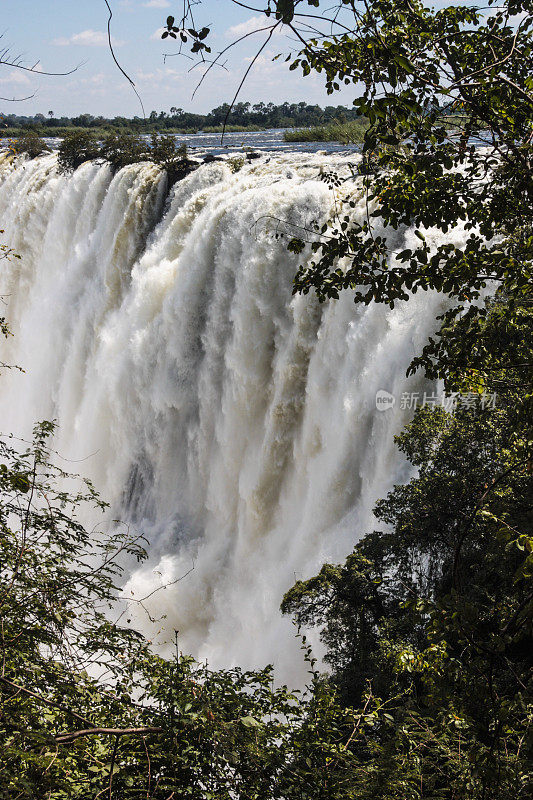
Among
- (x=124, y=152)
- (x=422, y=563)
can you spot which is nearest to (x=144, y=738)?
(x=422, y=563)

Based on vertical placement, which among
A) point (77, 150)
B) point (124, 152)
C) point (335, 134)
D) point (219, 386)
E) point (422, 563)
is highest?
point (335, 134)

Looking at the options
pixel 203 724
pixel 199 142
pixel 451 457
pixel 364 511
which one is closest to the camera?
pixel 203 724

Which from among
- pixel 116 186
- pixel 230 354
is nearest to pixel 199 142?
pixel 116 186

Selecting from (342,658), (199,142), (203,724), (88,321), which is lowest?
(342,658)

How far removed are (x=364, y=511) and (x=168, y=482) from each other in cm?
659

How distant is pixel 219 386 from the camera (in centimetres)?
1410

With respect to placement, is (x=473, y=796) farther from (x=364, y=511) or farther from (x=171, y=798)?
(x=364, y=511)

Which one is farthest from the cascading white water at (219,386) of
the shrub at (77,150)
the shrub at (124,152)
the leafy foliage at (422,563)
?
the shrub at (77,150)

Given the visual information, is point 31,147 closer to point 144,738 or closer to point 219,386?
point 219,386

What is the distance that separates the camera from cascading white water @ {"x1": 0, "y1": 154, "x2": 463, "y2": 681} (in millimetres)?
10391

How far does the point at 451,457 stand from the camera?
700 cm

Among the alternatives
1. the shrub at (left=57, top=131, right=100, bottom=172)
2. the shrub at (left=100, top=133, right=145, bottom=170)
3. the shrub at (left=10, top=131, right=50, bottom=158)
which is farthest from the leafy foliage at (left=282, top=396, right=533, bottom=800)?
the shrub at (left=10, top=131, right=50, bottom=158)

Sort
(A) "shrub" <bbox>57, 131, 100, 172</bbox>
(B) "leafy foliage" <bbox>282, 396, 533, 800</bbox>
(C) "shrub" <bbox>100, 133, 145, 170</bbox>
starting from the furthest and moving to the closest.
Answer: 1. (A) "shrub" <bbox>57, 131, 100, 172</bbox>
2. (C) "shrub" <bbox>100, 133, 145, 170</bbox>
3. (B) "leafy foliage" <bbox>282, 396, 533, 800</bbox>

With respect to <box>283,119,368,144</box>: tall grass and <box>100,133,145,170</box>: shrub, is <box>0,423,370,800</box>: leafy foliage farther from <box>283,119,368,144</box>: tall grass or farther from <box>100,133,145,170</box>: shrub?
<box>283,119,368,144</box>: tall grass
